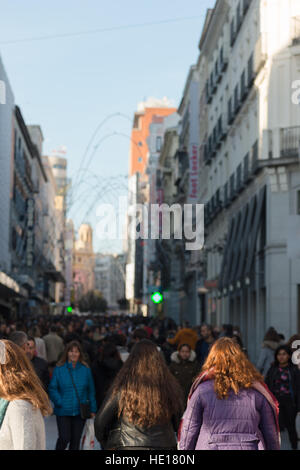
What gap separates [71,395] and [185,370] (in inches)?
75.4

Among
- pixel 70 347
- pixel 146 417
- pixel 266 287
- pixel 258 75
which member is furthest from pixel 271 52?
pixel 146 417

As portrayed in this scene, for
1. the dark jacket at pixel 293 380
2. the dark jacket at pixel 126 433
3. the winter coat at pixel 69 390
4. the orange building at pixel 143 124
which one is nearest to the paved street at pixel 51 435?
the winter coat at pixel 69 390

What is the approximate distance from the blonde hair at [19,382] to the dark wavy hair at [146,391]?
0.96 m

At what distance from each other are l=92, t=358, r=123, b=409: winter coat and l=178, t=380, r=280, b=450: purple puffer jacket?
19.8ft

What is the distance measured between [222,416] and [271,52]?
78.5 ft

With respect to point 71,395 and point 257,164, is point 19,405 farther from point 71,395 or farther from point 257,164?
point 257,164

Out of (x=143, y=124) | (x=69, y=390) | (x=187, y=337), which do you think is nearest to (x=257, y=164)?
(x=187, y=337)

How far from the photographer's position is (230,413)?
19.2 ft

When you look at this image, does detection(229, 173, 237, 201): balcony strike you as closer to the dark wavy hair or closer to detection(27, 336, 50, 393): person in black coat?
detection(27, 336, 50, 393): person in black coat

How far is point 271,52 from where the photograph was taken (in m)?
28.6

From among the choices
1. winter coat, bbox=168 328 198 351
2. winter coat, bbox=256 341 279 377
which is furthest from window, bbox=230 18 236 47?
winter coat, bbox=256 341 279 377

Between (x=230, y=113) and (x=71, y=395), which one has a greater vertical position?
(x=230, y=113)

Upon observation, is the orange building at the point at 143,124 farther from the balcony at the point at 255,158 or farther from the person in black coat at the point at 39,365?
the person in black coat at the point at 39,365

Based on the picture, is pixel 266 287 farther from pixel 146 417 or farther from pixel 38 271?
pixel 38 271
